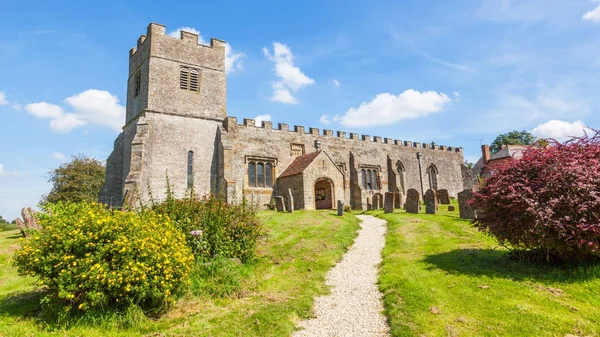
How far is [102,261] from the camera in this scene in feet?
19.3

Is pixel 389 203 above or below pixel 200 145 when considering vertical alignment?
below

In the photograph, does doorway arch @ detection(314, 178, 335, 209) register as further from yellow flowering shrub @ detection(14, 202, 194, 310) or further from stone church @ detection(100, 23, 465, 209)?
yellow flowering shrub @ detection(14, 202, 194, 310)

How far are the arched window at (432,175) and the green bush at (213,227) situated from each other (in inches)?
1212

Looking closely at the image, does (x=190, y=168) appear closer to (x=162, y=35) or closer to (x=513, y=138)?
(x=162, y=35)

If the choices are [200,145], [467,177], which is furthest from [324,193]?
[467,177]

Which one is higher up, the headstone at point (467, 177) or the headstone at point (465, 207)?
the headstone at point (467, 177)

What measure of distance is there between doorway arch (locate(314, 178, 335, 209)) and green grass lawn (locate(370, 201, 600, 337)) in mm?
15294

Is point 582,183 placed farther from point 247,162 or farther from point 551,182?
point 247,162

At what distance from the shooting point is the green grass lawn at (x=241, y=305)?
221 inches

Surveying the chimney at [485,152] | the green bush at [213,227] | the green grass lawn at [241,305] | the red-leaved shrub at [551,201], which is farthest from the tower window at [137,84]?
the chimney at [485,152]

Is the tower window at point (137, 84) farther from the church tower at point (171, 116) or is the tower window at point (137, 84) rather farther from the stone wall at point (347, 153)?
the stone wall at point (347, 153)

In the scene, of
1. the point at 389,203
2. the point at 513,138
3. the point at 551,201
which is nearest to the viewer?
the point at 551,201

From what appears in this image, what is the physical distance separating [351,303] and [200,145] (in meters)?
19.6

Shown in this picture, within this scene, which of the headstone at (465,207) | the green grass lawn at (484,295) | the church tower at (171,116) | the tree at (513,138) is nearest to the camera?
the green grass lawn at (484,295)
